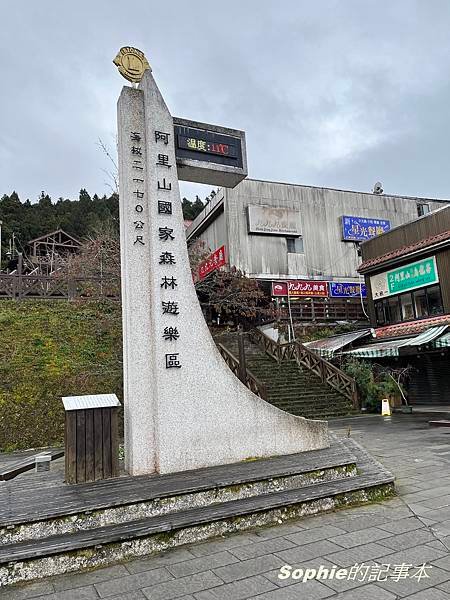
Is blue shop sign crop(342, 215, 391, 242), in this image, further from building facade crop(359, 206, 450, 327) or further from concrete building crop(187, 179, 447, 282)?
building facade crop(359, 206, 450, 327)

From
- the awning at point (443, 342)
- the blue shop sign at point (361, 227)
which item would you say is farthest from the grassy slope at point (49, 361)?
the blue shop sign at point (361, 227)

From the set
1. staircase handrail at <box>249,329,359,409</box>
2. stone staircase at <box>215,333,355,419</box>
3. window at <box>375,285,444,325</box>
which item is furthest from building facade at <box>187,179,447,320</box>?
stone staircase at <box>215,333,355,419</box>

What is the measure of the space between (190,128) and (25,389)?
893 centimetres

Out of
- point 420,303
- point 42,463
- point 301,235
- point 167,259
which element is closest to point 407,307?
point 420,303

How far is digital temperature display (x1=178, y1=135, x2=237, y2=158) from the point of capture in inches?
260

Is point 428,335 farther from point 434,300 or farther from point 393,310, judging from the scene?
point 393,310

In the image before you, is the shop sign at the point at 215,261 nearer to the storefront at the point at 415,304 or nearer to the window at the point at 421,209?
the storefront at the point at 415,304

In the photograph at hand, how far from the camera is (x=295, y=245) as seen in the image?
24.4m

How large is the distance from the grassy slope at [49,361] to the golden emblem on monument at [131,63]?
839cm

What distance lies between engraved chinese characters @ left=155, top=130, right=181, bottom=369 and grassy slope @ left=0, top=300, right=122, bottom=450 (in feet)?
21.4

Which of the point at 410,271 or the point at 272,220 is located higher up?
the point at 272,220

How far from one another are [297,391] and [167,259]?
10680 mm

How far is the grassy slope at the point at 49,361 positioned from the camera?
10805 mm

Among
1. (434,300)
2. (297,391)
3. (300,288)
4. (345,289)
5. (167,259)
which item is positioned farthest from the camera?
(345,289)
